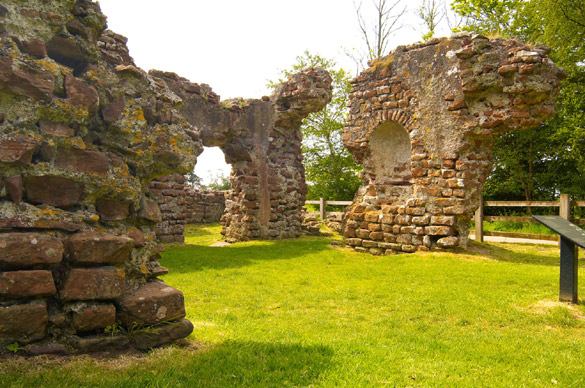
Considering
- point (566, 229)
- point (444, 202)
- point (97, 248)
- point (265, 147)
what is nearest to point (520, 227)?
point (444, 202)

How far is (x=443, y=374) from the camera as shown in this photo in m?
2.86

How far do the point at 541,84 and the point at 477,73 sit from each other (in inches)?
44.9

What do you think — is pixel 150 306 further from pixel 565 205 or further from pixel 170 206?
pixel 565 205

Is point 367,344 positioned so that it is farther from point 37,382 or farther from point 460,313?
point 37,382

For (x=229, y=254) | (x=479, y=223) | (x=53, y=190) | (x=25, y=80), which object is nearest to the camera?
(x=25, y=80)

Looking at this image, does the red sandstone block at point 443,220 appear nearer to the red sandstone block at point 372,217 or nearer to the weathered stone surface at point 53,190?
the red sandstone block at point 372,217

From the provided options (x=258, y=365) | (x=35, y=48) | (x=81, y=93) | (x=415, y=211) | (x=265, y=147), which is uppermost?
(x=265, y=147)

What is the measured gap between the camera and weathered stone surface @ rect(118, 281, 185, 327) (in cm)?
275

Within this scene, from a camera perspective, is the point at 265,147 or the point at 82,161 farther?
the point at 265,147

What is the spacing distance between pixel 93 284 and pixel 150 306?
0.42 m

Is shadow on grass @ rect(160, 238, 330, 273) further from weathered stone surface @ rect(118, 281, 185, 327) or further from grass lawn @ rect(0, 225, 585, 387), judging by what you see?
weathered stone surface @ rect(118, 281, 185, 327)

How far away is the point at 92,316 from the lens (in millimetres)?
2582

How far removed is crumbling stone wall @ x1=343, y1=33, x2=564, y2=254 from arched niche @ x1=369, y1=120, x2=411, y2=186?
25 millimetres

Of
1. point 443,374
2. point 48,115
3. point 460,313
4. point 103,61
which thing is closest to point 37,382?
point 48,115
